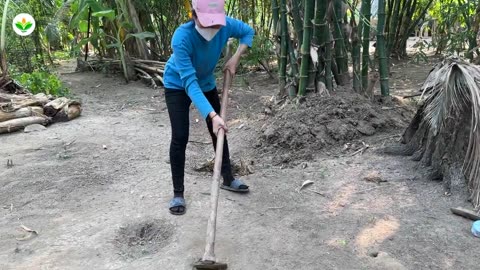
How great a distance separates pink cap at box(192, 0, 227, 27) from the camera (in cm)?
244

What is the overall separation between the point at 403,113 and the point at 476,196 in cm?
160

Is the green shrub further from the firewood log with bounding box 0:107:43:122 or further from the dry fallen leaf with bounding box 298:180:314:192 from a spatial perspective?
the dry fallen leaf with bounding box 298:180:314:192

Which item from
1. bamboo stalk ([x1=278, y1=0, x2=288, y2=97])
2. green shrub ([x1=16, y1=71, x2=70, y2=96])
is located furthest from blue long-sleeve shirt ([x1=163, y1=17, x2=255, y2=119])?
green shrub ([x1=16, y1=71, x2=70, y2=96])

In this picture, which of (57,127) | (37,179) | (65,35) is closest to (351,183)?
(37,179)

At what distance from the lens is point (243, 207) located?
2918mm

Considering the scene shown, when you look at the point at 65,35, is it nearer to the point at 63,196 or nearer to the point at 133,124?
the point at 133,124

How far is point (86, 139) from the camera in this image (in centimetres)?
454

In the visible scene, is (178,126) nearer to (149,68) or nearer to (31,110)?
(31,110)

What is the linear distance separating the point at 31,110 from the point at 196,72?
314 centimetres

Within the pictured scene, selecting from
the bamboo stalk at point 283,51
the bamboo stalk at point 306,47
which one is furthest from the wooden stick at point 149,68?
the bamboo stalk at point 306,47

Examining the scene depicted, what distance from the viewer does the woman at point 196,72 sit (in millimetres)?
2496

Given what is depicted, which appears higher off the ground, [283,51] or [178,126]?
[283,51]

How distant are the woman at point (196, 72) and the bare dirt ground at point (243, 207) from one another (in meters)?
0.20

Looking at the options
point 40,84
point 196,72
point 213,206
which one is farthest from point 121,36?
point 213,206
